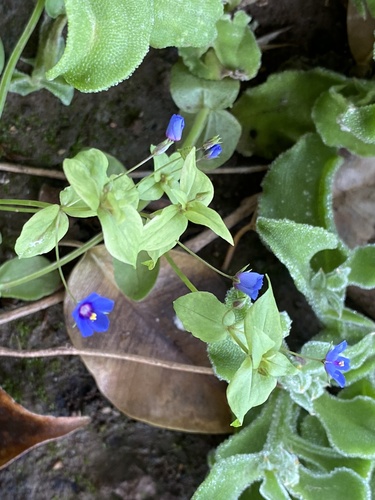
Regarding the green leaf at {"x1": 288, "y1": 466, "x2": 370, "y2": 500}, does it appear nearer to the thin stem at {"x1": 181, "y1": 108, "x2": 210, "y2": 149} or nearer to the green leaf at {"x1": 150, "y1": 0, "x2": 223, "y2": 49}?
the thin stem at {"x1": 181, "y1": 108, "x2": 210, "y2": 149}

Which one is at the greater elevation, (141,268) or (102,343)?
(141,268)

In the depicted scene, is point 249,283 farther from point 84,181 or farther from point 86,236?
point 86,236

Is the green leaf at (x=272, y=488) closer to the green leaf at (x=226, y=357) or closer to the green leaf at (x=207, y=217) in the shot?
the green leaf at (x=226, y=357)

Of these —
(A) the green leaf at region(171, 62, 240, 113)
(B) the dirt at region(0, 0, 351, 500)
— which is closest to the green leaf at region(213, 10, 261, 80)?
(A) the green leaf at region(171, 62, 240, 113)

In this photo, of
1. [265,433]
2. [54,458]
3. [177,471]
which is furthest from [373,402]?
[54,458]

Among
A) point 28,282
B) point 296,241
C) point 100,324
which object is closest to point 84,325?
point 100,324

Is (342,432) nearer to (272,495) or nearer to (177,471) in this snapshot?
(272,495)
